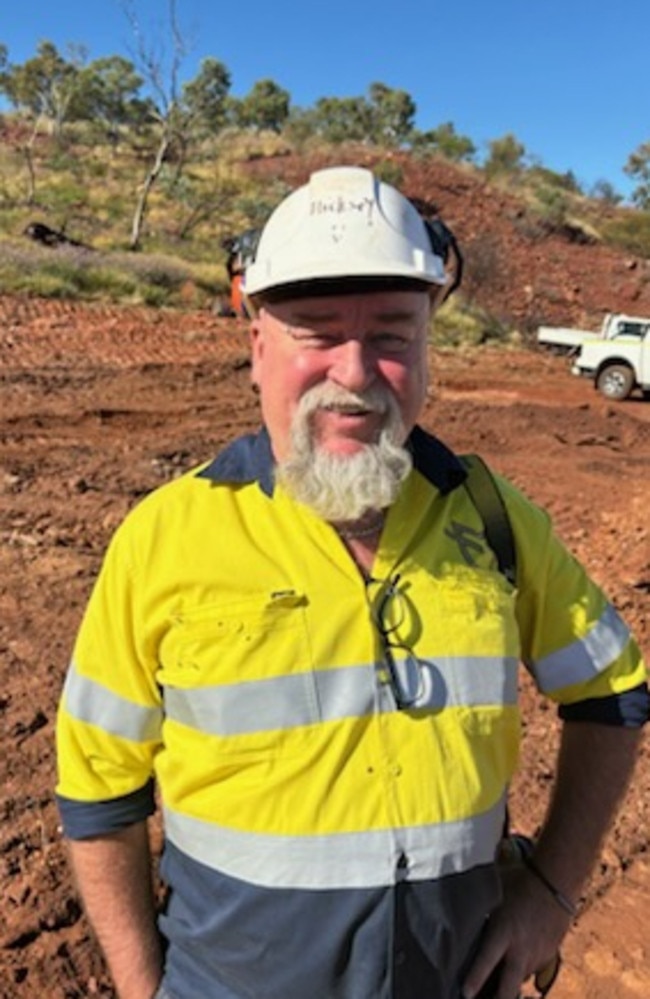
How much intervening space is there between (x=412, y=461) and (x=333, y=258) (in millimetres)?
375

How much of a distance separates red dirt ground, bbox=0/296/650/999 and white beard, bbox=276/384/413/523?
2.07 m

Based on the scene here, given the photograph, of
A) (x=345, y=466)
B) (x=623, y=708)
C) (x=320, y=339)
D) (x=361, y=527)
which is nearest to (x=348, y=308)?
(x=320, y=339)

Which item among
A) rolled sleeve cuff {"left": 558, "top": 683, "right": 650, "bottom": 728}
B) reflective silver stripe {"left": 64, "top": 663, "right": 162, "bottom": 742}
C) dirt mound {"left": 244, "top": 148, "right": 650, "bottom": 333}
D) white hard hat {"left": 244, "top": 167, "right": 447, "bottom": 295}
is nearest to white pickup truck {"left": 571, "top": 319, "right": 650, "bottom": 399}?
dirt mound {"left": 244, "top": 148, "right": 650, "bottom": 333}

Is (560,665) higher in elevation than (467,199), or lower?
lower

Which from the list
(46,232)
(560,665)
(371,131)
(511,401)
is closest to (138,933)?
(560,665)

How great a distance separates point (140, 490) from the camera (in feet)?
26.6

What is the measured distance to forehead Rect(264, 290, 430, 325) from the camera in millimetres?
1611

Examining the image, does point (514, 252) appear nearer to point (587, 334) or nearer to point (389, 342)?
point (587, 334)

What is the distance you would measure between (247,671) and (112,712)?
0.25 meters

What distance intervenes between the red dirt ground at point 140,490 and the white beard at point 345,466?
2066 millimetres

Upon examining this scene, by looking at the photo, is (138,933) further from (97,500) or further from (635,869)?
(97,500)

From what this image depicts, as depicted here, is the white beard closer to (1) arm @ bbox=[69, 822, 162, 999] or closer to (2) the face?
(2) the face

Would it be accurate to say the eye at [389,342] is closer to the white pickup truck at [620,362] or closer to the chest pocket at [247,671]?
the chest pocket at [247,671]

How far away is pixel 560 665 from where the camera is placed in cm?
173
